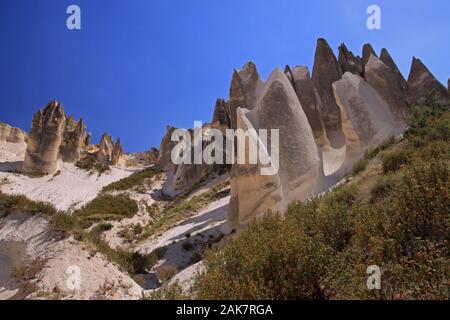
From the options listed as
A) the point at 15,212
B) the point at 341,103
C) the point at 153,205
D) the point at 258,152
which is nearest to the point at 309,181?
the point at 258,152

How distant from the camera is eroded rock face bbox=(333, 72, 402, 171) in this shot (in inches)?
494

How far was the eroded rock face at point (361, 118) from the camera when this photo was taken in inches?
494

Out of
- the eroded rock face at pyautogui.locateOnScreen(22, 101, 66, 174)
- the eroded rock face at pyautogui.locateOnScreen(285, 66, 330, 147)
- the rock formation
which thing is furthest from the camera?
the rock formation

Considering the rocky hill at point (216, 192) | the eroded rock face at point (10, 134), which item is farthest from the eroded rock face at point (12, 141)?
the rocky hill at point (216, 192)

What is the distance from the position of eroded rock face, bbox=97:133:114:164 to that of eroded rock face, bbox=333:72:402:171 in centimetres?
3068

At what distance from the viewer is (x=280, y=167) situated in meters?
11.3

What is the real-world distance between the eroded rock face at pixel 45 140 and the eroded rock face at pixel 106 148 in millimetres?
12111

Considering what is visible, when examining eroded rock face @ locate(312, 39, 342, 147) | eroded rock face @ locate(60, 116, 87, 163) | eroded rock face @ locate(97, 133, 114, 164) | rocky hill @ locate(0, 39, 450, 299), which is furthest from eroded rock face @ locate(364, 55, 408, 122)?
eroded rock face @ locate(97, 133, 114, 164)

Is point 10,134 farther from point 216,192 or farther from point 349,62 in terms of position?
point 349,62

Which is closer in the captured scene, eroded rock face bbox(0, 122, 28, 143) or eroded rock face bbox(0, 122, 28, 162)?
eroded rock face bbox(0, 122, 28, 162)

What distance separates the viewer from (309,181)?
36.8 feet

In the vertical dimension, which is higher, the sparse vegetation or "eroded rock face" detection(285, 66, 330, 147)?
"eroded rock face" detection(285, 66, 330, 147)

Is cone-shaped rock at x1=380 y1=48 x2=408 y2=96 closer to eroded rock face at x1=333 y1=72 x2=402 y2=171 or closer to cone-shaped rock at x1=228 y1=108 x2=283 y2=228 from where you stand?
eroded rock face at x1=333 y1=72 x2=402 y2=171

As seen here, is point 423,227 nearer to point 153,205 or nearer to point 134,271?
point 134,271
